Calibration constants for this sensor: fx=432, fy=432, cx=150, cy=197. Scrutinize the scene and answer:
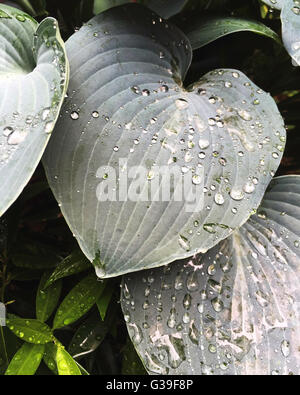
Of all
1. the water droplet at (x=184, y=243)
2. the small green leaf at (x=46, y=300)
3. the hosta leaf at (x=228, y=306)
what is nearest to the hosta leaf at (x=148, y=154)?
the water droplet at (x=184, y=243)

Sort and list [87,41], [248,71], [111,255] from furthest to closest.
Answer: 1. [248,71]
2. [87,41]
3. [111,255]

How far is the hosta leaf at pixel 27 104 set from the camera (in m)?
0.51

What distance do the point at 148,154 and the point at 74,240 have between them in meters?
0.38

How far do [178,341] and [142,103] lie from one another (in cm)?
34

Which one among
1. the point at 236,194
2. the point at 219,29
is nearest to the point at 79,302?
the point at 236,194

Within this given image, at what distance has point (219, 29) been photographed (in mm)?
793

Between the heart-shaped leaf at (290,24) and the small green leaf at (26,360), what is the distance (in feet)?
1.94

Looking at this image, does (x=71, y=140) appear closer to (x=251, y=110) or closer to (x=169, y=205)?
(x=169, y=205)

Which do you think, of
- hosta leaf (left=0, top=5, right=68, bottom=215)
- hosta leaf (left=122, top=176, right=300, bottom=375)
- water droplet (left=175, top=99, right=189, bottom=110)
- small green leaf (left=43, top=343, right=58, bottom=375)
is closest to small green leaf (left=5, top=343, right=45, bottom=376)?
small green leaf (left=43, top=343, right=58, bottom=375)

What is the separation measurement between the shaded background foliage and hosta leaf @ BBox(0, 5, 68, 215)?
0.82 ft

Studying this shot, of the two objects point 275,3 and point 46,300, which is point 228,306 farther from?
point 275,3

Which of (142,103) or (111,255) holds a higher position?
(142,103)
